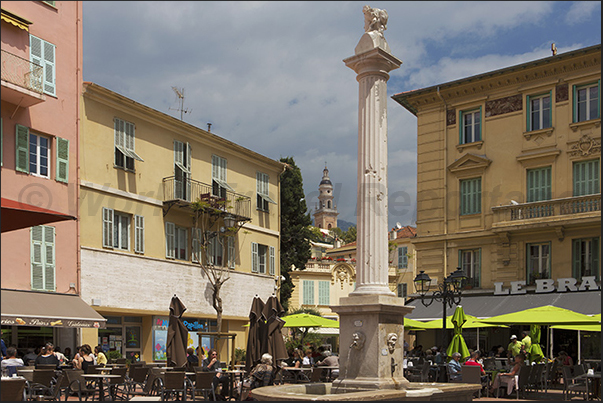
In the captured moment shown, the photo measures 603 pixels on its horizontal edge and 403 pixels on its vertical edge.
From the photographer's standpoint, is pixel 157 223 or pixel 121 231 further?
pixel 157 223

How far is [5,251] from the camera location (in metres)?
20.0

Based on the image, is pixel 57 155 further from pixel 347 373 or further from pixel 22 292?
pixel 347 373

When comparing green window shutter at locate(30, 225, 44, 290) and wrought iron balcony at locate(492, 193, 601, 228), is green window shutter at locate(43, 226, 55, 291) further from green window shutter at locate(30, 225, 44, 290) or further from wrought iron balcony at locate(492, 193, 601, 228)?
wrought iron balcony at locate(492, 193, 601, 228)

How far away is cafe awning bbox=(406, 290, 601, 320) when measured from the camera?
24.9m

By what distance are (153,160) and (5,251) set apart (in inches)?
320

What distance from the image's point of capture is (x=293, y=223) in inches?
1649

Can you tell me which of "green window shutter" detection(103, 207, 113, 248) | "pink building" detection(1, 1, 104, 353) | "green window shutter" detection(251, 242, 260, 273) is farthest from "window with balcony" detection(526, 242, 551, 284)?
"pink building" detection(1, 1, 104, 353)

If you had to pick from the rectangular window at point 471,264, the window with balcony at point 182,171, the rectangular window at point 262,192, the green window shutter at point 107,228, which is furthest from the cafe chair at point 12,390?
the rectangular window at point 262,192

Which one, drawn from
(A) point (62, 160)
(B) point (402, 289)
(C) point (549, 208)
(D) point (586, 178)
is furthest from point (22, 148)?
(B) point (402, 289)

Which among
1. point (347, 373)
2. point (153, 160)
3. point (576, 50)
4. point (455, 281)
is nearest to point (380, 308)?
point (347, 373)

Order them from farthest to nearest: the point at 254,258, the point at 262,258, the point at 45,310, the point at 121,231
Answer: the point at 262,258 < the point at 254,258 < the point at 121,231 < the point at 45,310

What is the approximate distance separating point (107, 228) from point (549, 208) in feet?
54.5

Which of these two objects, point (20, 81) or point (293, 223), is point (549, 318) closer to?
point (20, 81)

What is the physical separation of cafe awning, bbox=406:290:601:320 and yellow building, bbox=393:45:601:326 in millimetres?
105
